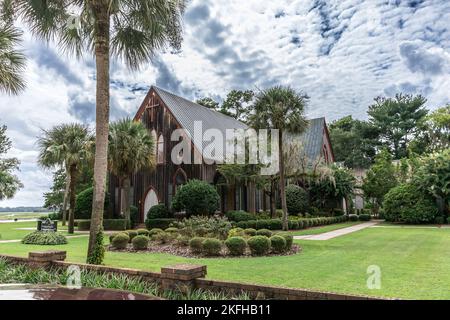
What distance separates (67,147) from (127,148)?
3.30 metres

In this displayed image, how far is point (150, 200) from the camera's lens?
82.6 feet

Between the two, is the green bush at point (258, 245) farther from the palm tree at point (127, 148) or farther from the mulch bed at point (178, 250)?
the palm tree at point (127, 148)

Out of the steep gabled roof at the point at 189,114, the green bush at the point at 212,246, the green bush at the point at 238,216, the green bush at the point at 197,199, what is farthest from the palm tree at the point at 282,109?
the green bush at the point at 212,246

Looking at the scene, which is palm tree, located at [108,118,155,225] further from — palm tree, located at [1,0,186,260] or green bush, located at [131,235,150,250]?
palm tree, located at [1,0,186,260]

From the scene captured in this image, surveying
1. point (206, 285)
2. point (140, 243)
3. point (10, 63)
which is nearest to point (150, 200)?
point (140, 243)

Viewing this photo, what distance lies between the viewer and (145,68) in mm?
10234

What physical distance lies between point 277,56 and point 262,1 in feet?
17.9

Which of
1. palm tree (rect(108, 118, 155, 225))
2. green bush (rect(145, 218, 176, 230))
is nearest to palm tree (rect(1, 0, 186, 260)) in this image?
palm tree (rect(108, 118, 155, 225))

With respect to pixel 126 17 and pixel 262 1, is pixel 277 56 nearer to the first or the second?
pixel 262 1

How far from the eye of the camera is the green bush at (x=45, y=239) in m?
14.4

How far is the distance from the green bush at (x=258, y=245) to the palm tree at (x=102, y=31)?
15.0 feet

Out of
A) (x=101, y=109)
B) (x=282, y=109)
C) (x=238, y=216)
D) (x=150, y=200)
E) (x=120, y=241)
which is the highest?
(x=282, y=109)

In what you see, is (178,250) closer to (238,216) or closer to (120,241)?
(120,241)
